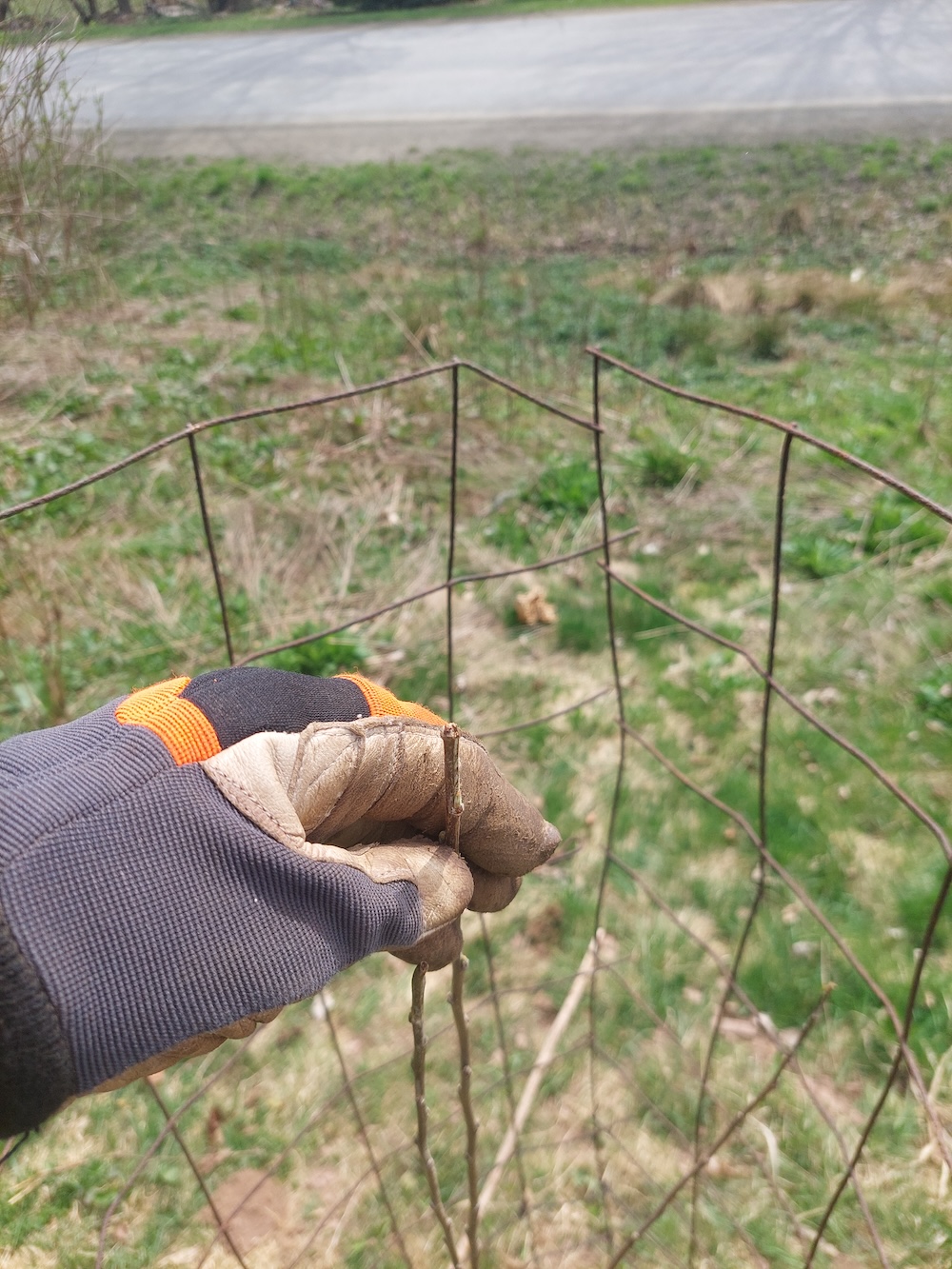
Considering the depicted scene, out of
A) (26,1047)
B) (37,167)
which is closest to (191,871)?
(26,1047)

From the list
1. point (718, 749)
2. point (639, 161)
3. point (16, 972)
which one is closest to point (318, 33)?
point (639, 161)

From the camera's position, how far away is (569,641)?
3338 mm

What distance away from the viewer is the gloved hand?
2.28 feet

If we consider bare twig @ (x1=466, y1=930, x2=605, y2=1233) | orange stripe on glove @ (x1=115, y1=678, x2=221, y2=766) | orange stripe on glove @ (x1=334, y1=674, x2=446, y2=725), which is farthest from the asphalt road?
orange stripe on glove @ (x1=115, y1=678, x2=221, y2=766)

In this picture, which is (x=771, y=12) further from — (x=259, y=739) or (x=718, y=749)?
(x=259, y=739)

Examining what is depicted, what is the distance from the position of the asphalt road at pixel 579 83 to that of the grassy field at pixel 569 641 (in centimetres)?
220

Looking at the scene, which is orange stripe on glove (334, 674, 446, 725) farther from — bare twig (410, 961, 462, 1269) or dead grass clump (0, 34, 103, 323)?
dead grass clump (0, 34, 103, 323)

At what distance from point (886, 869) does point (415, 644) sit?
5.71 feet

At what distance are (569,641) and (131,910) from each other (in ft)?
8.84

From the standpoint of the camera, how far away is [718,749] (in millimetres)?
2877

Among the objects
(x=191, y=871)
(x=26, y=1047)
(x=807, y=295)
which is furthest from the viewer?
(x=807, y=295)

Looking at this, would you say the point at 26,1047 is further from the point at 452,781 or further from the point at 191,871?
the point at 452,781

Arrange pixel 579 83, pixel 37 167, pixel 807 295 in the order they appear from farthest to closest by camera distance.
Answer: pixel 579 83 → pixel 807 295 → pixel 37 167

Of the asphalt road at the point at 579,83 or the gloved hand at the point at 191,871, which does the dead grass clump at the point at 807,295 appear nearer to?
the asphalt road at the point at 579,83
